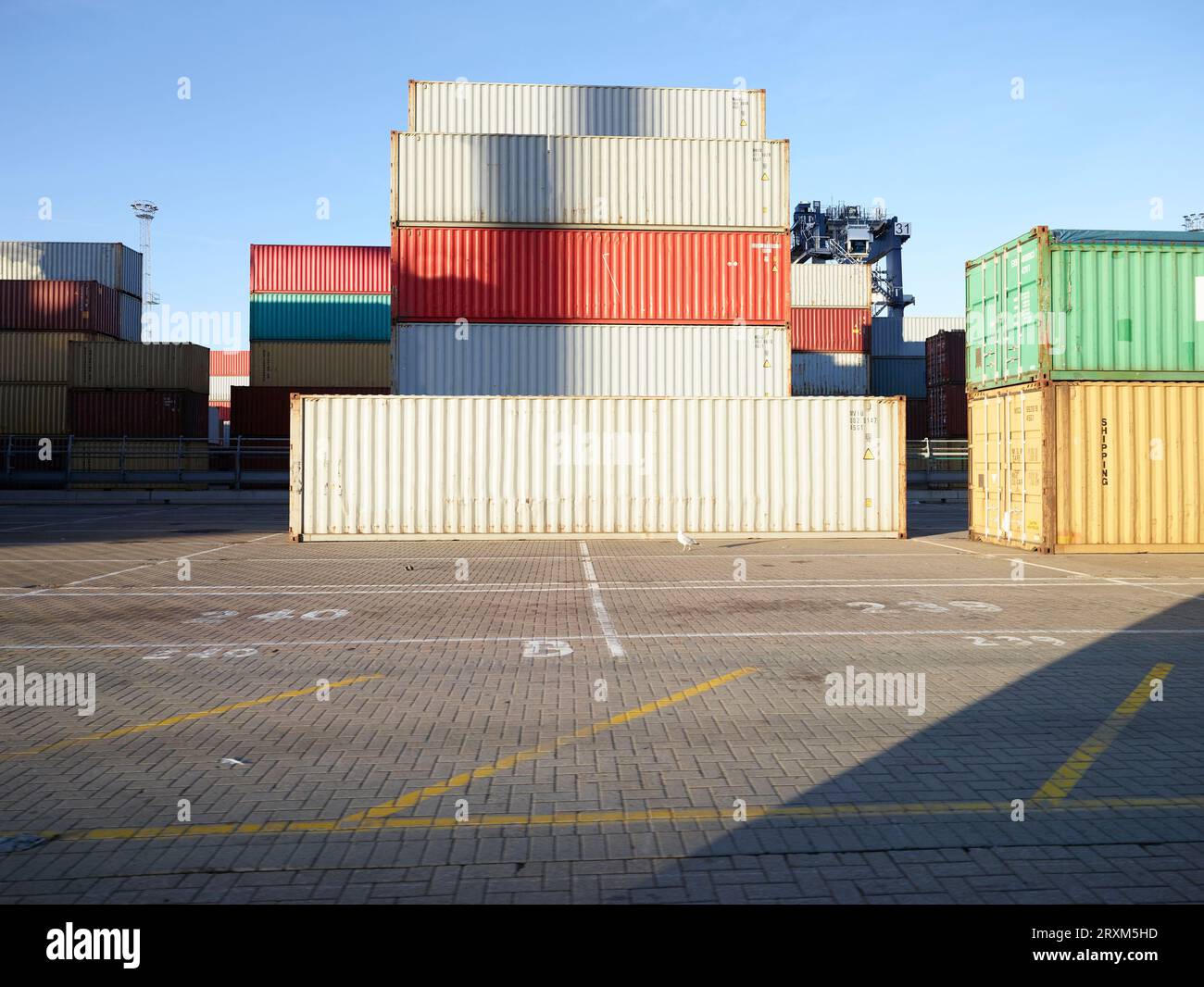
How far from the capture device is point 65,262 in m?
51.2

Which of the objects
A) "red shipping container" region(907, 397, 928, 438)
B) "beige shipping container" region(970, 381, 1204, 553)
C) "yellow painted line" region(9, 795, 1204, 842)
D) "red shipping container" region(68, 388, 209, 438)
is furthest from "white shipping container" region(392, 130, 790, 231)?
"red shipping container" region(907, 397, 928, 438)

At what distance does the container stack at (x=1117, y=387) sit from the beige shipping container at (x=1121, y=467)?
0.06 ft

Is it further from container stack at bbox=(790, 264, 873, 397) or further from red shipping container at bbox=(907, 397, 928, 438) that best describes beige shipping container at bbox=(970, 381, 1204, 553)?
red shipping container at bbox=(907, 397, 928, 438)

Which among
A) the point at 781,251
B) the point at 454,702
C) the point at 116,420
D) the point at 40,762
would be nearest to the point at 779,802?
the point at 454,702

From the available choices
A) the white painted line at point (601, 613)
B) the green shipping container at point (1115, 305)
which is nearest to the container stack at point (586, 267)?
the green shipping container at point (1115, 305)

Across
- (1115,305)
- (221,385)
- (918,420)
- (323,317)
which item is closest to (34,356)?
(323,317)

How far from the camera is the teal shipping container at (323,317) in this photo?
46.7 m

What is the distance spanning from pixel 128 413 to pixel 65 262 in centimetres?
1229

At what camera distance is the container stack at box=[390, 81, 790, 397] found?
26.4 metres

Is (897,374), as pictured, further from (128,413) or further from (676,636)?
(676,636)

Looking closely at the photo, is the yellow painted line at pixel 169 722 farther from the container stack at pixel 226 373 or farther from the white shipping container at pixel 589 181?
the container stack at pixel 226 373

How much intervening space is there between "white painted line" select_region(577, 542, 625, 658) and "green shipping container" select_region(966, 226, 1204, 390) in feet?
33.1
